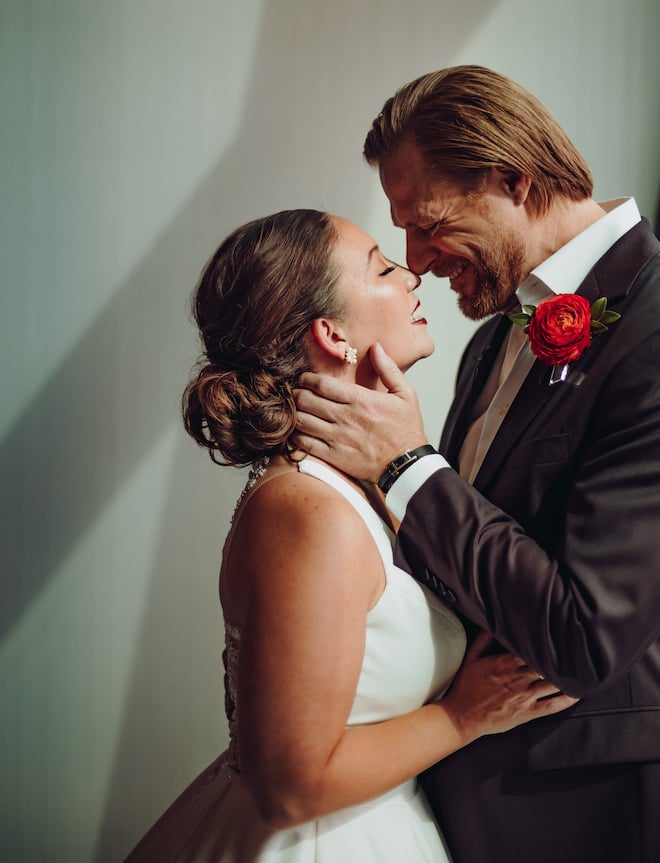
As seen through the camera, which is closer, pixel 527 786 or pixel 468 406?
pixel 527 786

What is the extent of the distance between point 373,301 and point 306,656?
28.9 inches

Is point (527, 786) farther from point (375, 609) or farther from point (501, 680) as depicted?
point (375, 609)

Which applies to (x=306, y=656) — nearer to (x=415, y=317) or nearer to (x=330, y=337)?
(x=330, y=337)

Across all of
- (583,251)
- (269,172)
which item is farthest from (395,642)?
(269,172)

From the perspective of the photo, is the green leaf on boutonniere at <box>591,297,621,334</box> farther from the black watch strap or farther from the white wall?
the white wall

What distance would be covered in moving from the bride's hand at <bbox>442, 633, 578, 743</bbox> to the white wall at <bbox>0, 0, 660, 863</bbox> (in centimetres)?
141

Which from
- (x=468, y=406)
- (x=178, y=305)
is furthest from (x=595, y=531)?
(x=178, y=305)

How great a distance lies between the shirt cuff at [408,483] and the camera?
60.9 inches

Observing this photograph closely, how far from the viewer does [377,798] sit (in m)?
1.56

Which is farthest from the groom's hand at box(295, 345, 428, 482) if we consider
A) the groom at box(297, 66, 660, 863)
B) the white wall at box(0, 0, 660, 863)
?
the white wall at box(0, 0, 660, 863)

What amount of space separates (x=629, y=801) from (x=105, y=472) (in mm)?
1840

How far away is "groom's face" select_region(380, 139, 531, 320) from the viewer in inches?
74.4

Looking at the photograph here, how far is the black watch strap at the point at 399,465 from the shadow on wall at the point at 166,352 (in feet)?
4.20

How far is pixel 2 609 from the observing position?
106 inches
